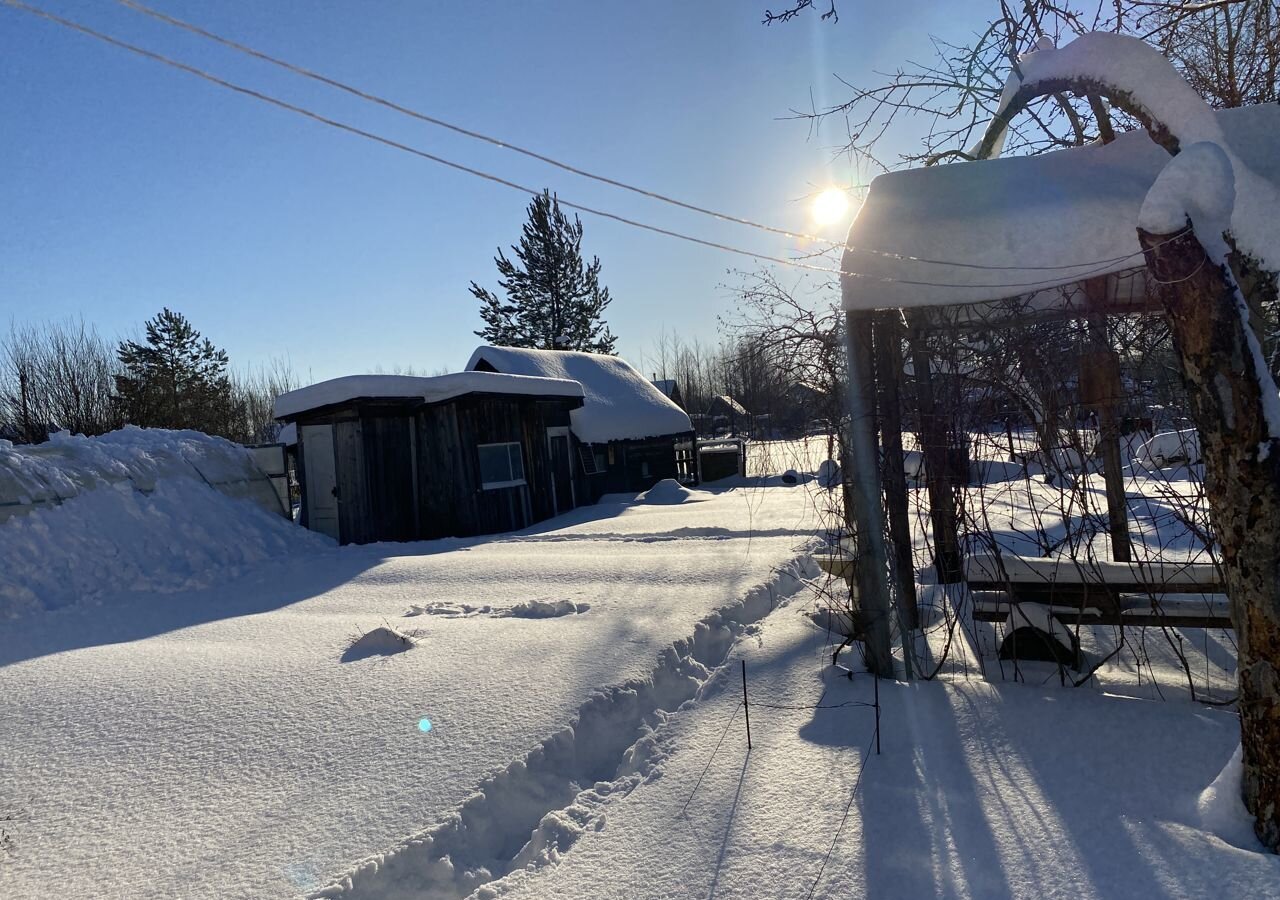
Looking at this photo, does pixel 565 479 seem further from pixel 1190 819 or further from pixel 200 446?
pixel 1190 819

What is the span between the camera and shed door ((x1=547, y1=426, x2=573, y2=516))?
1612 centimetres

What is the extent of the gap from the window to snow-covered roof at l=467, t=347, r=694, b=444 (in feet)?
14.3

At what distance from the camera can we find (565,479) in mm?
16703

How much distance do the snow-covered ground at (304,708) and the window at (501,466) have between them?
5.98 meters

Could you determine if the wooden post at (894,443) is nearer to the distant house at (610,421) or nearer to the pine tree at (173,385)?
the distant house at (610,421)

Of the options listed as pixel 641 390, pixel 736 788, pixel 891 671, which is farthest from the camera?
pixel 641 390

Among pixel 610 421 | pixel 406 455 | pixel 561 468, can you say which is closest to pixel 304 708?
pixel 406 455

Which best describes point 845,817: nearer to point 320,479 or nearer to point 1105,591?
point 1105,591

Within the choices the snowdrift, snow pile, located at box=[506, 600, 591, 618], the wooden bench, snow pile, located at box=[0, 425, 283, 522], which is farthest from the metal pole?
snow pile, located at box=[0, 425, 283, 522]

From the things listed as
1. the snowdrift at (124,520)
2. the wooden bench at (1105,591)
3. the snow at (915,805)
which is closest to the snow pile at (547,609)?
the snow at (915,805)

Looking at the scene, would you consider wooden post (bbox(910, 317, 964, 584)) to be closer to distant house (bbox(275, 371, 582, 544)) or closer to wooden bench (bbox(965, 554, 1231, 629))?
wooden bench (bbox(965, 554, 1231, 629))

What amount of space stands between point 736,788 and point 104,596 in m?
7.55

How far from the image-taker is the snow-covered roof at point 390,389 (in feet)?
40.2

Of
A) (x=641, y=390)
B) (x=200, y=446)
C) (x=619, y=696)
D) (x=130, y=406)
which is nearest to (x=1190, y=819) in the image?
(x=619, y=696)
